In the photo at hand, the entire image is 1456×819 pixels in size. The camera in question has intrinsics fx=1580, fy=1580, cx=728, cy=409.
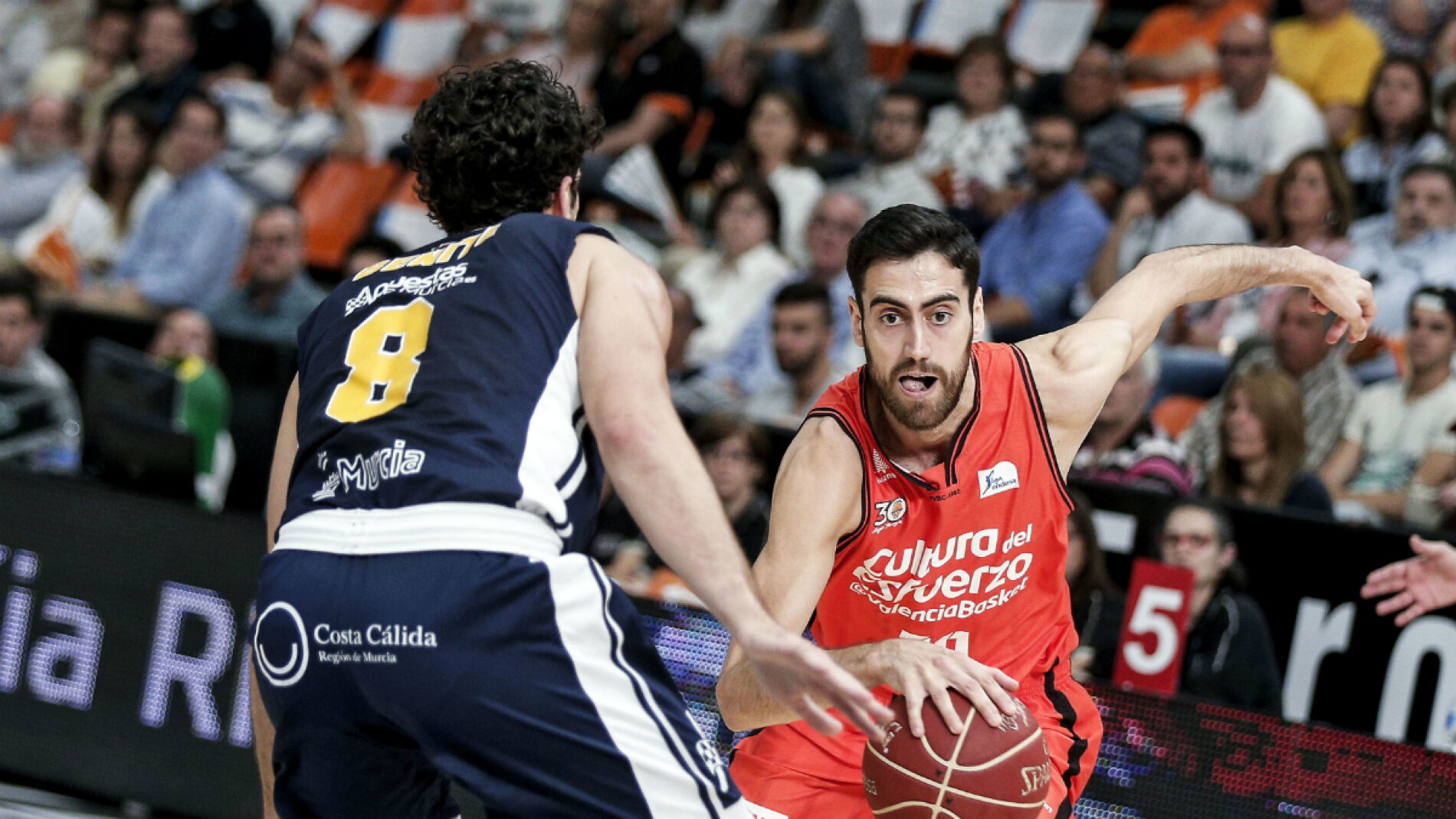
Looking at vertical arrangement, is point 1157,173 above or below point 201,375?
above

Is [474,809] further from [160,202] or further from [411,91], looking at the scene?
[411,91]

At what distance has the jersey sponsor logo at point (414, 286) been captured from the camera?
281 centimetres

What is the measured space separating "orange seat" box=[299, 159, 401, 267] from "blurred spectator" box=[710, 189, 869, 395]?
348 centimetres

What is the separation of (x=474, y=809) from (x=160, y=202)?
6.17 metres

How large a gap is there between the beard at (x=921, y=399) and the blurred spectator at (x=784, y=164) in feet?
17.6

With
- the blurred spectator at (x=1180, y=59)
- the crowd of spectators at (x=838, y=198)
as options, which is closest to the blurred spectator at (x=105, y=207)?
the crowd of spectators at (x=838, y=198)

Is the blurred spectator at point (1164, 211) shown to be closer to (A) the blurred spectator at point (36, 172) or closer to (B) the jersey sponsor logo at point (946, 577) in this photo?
(B) the jersey sponsor logo at point (946, 577)

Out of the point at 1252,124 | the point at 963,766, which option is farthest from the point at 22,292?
the point at 963,766

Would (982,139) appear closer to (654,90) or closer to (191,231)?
(654,90)

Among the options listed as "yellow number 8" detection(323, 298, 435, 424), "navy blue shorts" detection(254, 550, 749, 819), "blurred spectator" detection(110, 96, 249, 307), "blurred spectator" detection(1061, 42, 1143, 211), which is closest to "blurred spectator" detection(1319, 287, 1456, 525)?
"blurred spectator" detection(1061, 42, 1143, 211)

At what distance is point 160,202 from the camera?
988 centimetres

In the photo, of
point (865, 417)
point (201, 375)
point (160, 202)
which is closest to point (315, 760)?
point (865, 417)

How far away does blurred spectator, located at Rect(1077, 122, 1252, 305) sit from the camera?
310 inches

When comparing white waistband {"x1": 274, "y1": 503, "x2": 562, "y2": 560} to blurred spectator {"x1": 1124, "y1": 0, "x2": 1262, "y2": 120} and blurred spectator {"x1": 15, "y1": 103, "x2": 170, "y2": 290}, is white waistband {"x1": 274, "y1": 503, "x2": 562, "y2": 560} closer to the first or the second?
blurred spectator {"x1": 1124, "y1": 0, "x2": 1262, "y2": 120}
